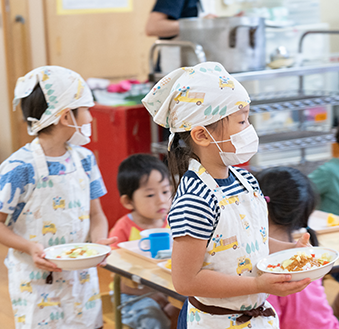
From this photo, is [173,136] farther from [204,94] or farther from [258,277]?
[258,277]

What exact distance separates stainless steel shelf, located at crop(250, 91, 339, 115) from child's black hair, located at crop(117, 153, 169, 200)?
0.75m

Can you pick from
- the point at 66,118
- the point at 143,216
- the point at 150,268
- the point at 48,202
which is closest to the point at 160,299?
the point at 143,216

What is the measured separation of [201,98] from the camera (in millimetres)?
1149

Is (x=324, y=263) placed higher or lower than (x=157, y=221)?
higher

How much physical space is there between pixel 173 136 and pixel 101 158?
7.86 ft

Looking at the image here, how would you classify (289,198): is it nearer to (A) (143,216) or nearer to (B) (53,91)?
(A) (143,216)

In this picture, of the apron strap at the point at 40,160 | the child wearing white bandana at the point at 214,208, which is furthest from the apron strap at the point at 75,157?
the child wearing white bandana at the point at 214,208

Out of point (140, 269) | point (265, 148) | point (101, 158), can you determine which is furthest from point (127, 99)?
point (140, 269)

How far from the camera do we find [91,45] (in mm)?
5098

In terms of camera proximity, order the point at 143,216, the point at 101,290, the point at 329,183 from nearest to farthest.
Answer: the point at 143,216, the point at 329,183, the point at 101,290

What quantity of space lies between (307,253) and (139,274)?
62 cm

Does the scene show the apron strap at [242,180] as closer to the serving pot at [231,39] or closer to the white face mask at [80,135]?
the white face mask at [80,135]

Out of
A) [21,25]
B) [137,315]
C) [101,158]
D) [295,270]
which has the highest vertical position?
[21,25]

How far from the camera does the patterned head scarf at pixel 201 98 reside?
1.15 m
